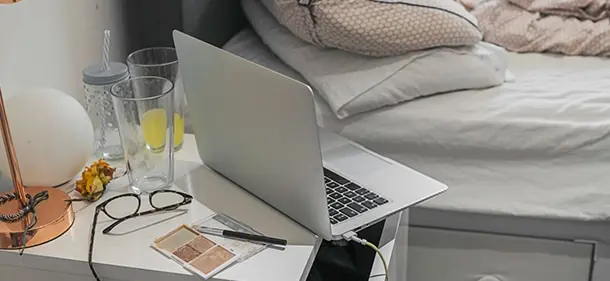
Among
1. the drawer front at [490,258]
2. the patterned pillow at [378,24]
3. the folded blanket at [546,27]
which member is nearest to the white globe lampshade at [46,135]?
the patterned pillow at [378,24]

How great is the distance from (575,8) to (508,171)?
0.56 m

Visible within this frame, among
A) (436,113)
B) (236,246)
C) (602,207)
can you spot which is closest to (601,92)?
(602,207)

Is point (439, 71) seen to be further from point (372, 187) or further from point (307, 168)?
point (307, 168)

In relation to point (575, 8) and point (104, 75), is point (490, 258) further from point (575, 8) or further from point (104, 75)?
point (104, 75)

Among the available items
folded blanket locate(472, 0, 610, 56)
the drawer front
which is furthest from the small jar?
folded blanket locate(472, 0, 610, 56)

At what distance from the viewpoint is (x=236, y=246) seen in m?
1.00

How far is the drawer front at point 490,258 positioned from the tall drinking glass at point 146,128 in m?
0.61

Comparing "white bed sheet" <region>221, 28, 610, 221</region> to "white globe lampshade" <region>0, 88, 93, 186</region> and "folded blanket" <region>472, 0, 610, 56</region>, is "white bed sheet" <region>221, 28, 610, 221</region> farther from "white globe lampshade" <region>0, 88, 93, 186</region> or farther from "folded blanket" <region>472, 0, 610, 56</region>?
"white globe lampshade" <region>0, 88, 93, 186</region>

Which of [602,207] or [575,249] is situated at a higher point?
[602,207]

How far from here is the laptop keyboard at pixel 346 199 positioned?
1.08m

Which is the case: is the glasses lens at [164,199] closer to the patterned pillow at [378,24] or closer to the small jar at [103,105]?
the small jar at [103,105]

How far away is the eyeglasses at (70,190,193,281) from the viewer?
107 cm

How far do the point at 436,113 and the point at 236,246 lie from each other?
0.61m

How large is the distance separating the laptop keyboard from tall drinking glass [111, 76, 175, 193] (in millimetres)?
258
